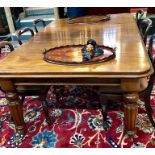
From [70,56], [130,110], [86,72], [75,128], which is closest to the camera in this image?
[86,72]

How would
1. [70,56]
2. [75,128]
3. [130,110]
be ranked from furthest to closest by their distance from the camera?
[75,128] → [70,56] → [130,110]

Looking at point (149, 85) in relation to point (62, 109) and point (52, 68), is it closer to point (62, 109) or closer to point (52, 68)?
point (52, 68)

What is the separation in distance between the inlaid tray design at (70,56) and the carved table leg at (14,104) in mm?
332

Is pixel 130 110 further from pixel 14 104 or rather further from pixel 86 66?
pixel 14 104

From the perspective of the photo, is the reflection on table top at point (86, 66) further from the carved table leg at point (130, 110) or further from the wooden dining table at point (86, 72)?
the carved table leg at point (130, 110)

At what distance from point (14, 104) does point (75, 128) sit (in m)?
0.59

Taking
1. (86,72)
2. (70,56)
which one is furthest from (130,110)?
(70,56)

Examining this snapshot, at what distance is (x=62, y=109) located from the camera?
2152 mm

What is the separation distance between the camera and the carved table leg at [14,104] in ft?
4.87

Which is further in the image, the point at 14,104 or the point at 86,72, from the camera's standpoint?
the point at 14,104

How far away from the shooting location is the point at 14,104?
1601mm

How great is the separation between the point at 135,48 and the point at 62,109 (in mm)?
974

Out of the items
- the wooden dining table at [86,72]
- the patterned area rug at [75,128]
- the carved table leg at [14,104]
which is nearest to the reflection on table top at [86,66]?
the wooden dining table at [86,72]

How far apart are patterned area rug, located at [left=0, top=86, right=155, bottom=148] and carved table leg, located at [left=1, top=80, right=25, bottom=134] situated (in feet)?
0.35
